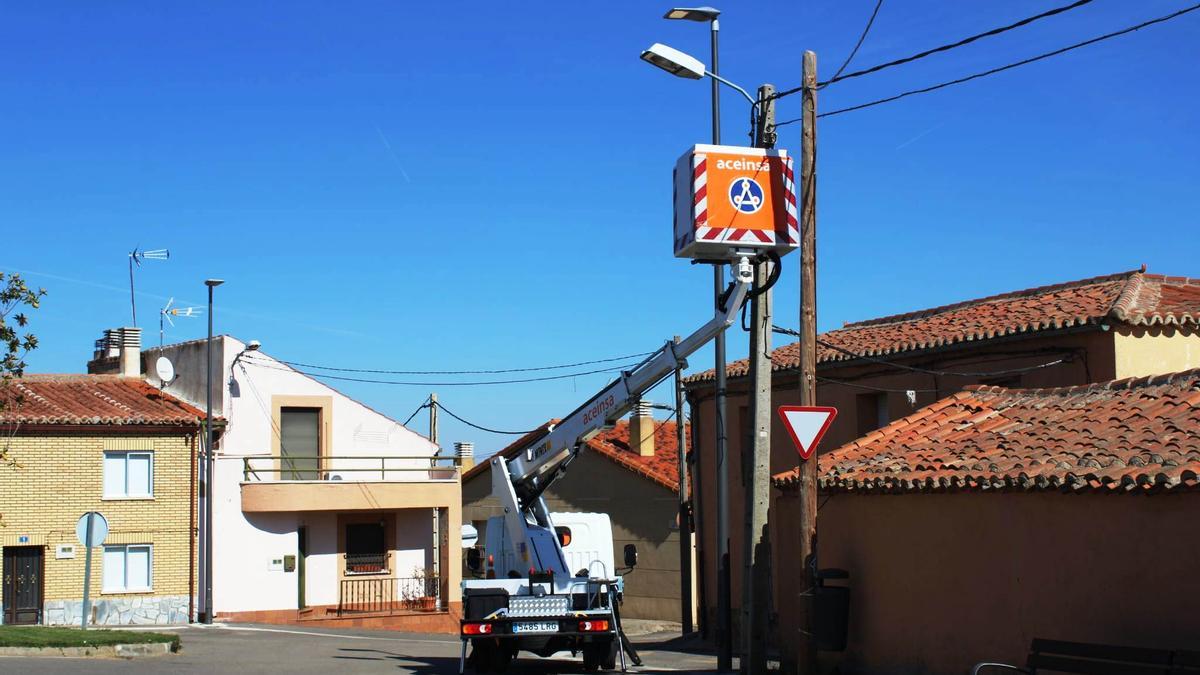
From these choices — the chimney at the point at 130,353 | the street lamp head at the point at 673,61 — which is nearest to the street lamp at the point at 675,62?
the street lamp head at the point at 673,61

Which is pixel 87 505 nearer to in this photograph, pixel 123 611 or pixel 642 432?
pixel 123 611

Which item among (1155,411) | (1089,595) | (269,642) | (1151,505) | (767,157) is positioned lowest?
(269,642)

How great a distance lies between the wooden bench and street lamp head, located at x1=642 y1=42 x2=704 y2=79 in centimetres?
746

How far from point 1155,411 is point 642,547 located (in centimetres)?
2168

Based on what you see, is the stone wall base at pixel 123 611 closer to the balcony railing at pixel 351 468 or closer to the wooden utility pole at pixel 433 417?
the balcony railing at pixel 351 468

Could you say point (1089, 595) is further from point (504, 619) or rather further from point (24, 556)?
point (24, 556)

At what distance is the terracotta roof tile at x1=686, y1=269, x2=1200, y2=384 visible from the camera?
19672 mm

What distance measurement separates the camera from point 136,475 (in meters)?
31.6


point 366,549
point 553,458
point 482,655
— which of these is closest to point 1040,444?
point 553,458

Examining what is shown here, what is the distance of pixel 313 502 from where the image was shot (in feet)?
110

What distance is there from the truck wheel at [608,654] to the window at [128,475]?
1722cm

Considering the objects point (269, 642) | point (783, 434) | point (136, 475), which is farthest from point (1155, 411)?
point (136, 475)

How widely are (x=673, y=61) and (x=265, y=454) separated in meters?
22.2

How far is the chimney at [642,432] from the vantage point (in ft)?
122
